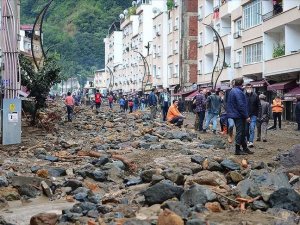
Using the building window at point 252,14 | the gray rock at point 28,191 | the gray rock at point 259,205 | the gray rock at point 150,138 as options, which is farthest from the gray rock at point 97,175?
the building window at point 252,14

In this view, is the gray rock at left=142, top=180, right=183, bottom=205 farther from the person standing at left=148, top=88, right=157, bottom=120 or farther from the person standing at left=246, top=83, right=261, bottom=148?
the person standing at left=148, top=88, right=157, bottom=120

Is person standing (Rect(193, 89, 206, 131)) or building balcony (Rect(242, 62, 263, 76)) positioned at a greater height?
building balcony (Rect(242, 62, 263, 76))

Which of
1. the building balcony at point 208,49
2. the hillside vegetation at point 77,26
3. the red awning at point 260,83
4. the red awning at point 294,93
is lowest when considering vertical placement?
the red awning at point 294,93

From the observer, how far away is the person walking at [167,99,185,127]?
65.1ft

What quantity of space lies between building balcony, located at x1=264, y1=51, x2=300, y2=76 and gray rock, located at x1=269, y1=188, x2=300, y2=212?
22933mm

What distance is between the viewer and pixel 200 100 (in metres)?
17.9

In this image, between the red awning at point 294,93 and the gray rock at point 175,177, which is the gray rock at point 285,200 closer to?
the gray rock at point 175,177

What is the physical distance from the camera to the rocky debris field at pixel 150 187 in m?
6.39

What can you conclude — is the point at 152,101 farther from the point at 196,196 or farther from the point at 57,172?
the point at 196,196

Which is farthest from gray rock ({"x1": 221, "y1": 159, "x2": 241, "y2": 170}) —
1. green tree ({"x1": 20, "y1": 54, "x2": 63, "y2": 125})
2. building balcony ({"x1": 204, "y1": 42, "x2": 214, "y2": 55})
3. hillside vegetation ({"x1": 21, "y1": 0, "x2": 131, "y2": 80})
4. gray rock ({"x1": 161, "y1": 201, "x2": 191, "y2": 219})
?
hillside vegetation ({"x1": 21, "y1": 0, "x2": 131, "y2": 80})

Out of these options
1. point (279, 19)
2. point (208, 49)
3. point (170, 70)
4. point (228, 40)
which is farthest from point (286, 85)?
point (170, 70)

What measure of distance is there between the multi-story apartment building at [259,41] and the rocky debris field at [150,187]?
60.2 ft

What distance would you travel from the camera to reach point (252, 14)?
118 ft

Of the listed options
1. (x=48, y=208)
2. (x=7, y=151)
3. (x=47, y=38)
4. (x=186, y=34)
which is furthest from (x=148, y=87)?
(x=48, y=208)
